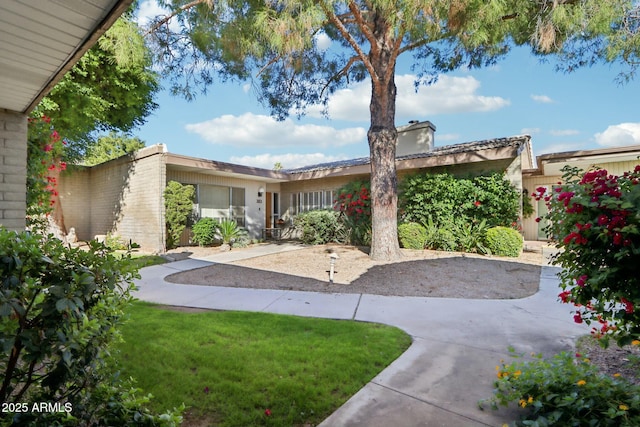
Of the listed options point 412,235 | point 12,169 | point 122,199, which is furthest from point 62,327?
point 122,199

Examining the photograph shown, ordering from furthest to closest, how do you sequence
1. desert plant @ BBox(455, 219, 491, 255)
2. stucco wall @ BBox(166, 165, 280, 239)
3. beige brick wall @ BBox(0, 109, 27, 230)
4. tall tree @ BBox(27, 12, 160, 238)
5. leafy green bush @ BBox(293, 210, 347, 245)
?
stucco wall @ BBox(166, 165, 280, 239), leafy green bush @ BBox(293, 210, 347, 245), desert plant @ BBox(455, 219, 491, 255), tall tree @ BBox(27, 12, 160, 238), beige brick wall @ BBox(0, 109, 27, 230)

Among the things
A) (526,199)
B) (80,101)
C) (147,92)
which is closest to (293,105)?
(147,92)

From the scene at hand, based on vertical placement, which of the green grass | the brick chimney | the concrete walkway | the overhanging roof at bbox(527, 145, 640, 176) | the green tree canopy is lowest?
the concrete walkway

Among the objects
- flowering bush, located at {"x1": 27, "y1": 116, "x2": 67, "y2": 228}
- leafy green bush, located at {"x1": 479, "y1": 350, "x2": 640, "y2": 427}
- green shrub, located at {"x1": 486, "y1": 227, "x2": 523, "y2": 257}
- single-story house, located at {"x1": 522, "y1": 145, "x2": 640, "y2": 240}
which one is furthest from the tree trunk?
flowering bush, located at {"x1": 27, "y1": 116, "x2": 67, "y2": 228}

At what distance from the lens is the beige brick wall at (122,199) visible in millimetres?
10727

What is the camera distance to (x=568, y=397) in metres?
1.92

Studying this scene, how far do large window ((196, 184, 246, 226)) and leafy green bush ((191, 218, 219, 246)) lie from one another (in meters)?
1.12

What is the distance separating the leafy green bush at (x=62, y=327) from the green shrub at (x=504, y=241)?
919cm

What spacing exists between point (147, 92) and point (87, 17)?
1098cm

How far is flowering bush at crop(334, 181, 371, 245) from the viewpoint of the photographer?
1157cm

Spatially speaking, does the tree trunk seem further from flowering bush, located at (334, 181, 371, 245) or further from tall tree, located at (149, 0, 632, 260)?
flowering bush, located at (334, 181, 371, 245)

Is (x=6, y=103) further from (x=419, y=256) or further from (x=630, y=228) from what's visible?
(x=419, y=256)

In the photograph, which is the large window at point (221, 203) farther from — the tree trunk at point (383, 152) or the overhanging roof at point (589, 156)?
the overhanging roof at point (589, 156)

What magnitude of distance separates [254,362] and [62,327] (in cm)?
200
